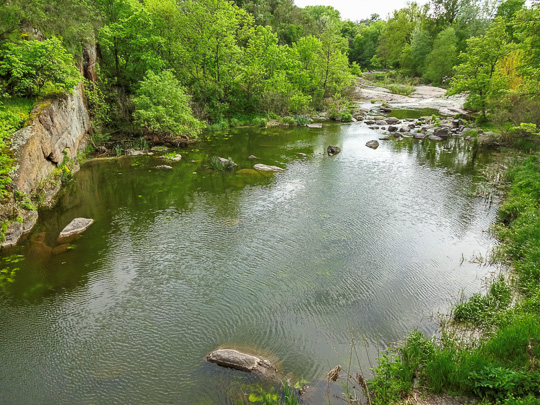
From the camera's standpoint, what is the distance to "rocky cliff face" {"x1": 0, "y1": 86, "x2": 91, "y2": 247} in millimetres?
14695

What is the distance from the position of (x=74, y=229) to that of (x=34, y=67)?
10423 millimetres

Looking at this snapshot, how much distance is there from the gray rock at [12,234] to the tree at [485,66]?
123 feet

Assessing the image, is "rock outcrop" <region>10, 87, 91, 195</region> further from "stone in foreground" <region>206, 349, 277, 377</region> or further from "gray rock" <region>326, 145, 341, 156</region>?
"gray rock" <region>326, 145, 341, 156</region>

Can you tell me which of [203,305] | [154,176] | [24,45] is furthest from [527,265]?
[24,45]

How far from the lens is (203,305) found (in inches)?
416

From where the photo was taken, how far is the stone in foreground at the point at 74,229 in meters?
14.5

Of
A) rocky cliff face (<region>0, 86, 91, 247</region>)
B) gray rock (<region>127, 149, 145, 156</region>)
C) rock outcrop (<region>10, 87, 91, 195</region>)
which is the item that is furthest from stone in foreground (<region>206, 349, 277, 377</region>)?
gray rock (<region>127, 149, 145, 156</region>)

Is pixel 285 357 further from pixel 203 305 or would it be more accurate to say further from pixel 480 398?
pixel 480 398

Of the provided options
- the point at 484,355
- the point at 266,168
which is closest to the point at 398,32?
the point at 266,168

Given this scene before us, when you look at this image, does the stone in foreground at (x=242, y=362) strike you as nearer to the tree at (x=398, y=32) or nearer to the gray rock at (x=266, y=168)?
the gray rock at (x=266, y=168)

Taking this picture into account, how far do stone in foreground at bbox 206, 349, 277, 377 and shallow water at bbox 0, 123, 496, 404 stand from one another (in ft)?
0.99

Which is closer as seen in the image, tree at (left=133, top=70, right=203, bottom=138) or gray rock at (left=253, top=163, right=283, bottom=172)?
gray rock at (left=253, top=163, right=283, bottom=172)

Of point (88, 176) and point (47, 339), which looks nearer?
point (47, 339)

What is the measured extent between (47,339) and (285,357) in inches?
261
